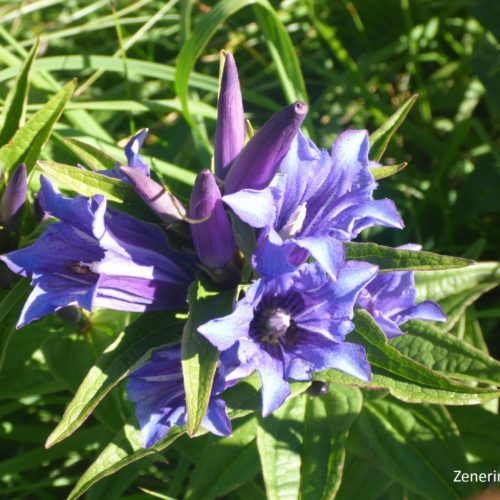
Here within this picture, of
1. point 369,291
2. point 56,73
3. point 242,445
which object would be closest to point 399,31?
point 56,73

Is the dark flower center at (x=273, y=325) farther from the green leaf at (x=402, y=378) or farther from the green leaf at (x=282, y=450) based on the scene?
the green leaf at (x=282, y=450)

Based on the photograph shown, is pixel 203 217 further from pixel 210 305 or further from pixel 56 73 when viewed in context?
pixel 56 73

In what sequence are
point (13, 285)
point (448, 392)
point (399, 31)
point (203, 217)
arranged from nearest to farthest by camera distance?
point (203, 217) → point (448, 392) → point (13, 285) → point (399, 31)

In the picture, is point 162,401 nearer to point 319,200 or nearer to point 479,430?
point 319,200

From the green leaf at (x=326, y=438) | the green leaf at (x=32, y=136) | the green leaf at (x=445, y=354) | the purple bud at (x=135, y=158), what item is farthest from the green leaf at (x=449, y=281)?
the green leaf at (x=32, y=136)

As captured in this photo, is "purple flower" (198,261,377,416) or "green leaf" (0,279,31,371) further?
"green leaf" (0,279,31,371)

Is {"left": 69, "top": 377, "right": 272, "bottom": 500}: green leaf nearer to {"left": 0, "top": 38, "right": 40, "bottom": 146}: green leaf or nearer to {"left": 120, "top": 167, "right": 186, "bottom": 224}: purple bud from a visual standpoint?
{"left": 120, "top": 167, "right": 186, "bottom": 224}: purple bud

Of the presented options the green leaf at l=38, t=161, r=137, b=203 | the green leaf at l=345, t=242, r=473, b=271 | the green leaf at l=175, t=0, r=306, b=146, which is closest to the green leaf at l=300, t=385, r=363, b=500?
the green leaf at l=345, t=242, r=473, b=271
